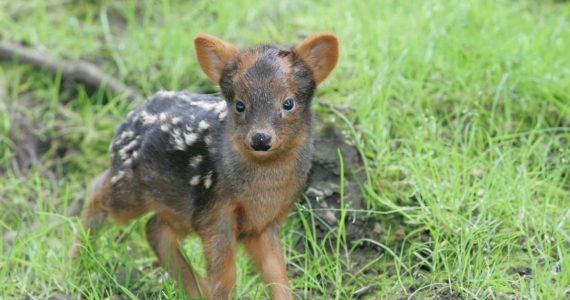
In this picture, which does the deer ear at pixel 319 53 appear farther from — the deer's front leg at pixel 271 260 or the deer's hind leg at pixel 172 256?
the deer's hind leg at pixel 172 256

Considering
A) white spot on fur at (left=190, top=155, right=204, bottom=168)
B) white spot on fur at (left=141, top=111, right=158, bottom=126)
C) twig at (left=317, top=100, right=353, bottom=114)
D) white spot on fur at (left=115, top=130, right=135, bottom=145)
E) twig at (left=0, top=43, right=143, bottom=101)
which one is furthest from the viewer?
twig at (left=0, top=43, right=143, bottom=101)

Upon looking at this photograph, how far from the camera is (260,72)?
4.68 meters

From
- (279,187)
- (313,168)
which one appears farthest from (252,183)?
(313,168)

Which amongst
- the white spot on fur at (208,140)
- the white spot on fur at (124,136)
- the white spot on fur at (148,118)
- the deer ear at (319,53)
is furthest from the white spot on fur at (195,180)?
the deer ear at (319,53)

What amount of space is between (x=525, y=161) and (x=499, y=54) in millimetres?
1180

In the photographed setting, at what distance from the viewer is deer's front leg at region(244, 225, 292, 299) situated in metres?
5.07

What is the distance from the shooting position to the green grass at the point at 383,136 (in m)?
5.27

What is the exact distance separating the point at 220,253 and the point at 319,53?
120 centimetres

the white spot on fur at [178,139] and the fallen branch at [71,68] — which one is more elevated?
the white spot on fur at [178,139]

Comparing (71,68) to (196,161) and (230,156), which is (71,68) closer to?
(196,161)

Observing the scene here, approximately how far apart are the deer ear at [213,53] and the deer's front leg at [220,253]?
796 mm

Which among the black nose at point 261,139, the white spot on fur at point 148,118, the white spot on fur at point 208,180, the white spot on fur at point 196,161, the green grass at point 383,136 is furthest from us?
the white spot on fur at point 148,118

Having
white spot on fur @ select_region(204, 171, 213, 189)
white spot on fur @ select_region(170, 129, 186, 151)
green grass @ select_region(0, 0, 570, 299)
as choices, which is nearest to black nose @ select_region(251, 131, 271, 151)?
white spot on fur @ select_region(204, 171, 213, 189)

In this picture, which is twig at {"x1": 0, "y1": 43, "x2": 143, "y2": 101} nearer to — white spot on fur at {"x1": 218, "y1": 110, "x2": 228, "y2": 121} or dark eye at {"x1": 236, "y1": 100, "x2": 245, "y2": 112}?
white spot on fur at {"x1": 218, "y1": 110, "x2": 228, "y2": 121}
